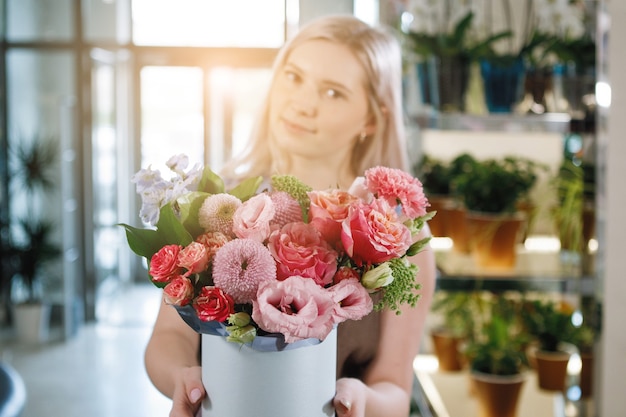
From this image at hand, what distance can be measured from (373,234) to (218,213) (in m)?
0.21

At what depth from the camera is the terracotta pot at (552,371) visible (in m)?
2.51

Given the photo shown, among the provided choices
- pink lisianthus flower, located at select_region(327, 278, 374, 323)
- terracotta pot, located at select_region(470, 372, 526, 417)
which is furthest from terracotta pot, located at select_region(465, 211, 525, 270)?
pink lisianthus flower, located at select_region(327, 278, 374, 323)

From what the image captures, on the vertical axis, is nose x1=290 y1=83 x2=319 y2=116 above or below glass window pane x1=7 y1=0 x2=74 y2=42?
below

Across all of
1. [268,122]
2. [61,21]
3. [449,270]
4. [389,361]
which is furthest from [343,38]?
[61,21]

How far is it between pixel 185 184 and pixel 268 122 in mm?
590

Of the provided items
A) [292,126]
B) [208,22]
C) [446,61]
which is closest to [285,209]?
[292,126]

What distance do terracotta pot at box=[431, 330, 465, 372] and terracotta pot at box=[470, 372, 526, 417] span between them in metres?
0.23

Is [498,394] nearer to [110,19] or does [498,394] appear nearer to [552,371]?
[552,371]

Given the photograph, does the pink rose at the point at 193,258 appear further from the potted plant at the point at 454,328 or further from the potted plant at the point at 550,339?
the potted plant at the point at 550,339

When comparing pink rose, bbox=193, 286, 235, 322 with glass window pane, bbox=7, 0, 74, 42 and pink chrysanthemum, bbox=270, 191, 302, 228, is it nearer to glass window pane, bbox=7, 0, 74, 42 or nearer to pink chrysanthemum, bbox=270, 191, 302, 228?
pink chrysanthemum, bbox=270, 191, 302, 228

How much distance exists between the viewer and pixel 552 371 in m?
2.52

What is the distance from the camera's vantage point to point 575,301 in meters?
2.63

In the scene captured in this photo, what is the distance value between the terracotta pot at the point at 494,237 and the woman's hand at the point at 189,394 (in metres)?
1.45

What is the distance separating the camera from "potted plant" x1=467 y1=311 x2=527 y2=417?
236 centimetres
